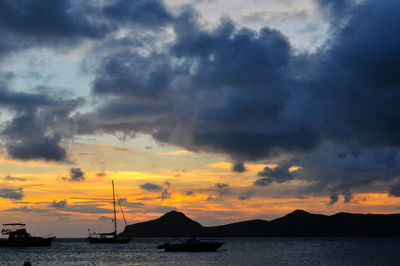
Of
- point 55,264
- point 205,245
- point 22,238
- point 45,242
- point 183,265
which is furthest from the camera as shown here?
point 45,242

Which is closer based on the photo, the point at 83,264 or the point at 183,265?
the point at 183,265

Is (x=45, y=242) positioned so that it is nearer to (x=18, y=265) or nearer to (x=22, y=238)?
(x=22, y=238)

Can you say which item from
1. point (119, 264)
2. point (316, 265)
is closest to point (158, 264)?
point (119, 264)

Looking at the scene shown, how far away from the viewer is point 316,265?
120 m

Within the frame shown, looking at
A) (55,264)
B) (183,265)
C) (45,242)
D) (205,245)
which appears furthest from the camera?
(45,242)

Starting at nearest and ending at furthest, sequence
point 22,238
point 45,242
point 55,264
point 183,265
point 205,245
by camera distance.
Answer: point 183,265
point 55,264
point 205,245
point 22,238
point 45,242

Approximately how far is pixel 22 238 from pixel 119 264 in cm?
7261

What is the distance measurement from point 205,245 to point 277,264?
39.6 meters

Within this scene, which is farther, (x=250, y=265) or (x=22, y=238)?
(x=22, y=238)

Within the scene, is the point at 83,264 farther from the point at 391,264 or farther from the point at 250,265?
the point at 391,264

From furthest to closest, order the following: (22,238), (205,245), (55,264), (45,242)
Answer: (45,242), (22,238), (205,245), (55,264)

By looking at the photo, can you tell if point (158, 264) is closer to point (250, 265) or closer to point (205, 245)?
point (250, 265)

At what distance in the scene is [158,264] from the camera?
12400 centimetres

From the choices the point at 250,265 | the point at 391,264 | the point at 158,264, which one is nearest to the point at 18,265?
the point at 158,264
